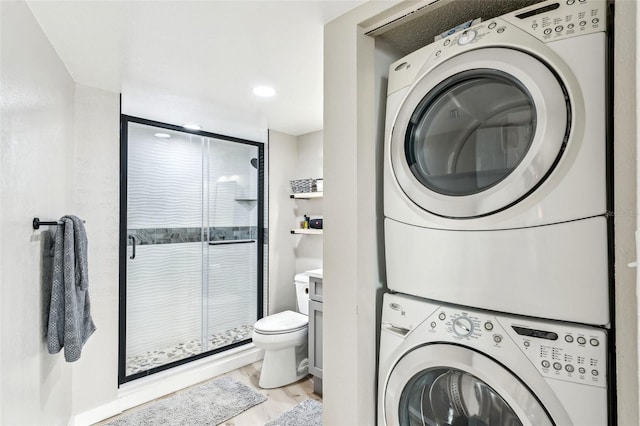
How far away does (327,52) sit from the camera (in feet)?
4.92

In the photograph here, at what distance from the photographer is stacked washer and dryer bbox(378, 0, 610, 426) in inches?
36.0

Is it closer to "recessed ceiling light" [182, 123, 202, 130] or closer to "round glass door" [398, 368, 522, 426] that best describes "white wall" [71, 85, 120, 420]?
"recessed ceiling light" [182, 123, 202, 130]

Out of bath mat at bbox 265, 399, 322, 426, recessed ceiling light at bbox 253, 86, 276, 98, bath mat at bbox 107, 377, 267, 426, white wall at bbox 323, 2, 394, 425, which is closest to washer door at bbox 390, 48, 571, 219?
white wall at bbox 323, 2, 394, 425

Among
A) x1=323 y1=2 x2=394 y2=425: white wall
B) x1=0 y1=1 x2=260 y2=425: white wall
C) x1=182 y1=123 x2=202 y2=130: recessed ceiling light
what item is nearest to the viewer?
x1=0 y1=1 x2=260 y2=425: white wall

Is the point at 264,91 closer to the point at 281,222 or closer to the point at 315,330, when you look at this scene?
the point at 281,222

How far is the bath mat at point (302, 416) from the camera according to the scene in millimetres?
2233

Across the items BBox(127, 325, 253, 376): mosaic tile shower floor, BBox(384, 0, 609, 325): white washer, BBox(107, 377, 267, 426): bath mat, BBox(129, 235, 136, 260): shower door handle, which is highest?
BBox(384, 0, 609, 325): white washer

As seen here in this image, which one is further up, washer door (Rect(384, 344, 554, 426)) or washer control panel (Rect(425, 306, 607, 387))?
washer control panel (Rect(425, 306, 607, 387))

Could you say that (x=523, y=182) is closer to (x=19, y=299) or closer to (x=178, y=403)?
(x=19, y=299)

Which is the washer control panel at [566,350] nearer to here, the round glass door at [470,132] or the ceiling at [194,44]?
the round glass door at [470,132]

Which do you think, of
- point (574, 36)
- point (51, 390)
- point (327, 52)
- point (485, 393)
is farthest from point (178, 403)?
point (574, 36)

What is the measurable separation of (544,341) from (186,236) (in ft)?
9.17

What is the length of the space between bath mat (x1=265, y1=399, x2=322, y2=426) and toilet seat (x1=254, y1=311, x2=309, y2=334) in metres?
0.55

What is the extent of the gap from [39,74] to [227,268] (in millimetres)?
2193
